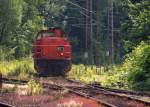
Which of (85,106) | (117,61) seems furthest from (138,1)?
(117,61)

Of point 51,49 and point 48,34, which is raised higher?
point 48,34

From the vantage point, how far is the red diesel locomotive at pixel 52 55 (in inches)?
1148

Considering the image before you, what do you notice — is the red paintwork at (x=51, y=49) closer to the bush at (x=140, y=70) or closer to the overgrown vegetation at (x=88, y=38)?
the overgrown vegetation at (x=88, y=38)

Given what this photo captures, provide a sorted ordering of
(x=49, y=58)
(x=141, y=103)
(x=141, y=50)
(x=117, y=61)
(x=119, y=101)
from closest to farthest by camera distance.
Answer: (x=141, y=103)
(x=119, y=101)
(x=141, y=50)
(x=49, y=58)
(x=117, y=61)

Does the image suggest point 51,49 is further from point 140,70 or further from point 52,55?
point 140,70

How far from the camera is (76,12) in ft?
224

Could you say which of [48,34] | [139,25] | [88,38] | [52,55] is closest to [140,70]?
[139,25]

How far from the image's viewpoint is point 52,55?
29.2 metres

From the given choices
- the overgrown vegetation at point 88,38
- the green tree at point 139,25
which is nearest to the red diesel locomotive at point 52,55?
the overgrown vegetation at point 88,38

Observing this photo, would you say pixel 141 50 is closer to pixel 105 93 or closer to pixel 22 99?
pixel 105 93

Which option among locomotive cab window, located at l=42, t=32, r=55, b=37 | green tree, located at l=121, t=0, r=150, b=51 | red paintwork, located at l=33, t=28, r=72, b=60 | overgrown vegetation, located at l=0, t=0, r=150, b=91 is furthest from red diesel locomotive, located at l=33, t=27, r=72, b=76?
green tree, located at l=121, t=0, r=150, b=51

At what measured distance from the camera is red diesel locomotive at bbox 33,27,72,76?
95.7ft

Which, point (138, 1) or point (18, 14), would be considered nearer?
point (138, 1)

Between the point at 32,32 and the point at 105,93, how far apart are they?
130 feet
